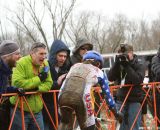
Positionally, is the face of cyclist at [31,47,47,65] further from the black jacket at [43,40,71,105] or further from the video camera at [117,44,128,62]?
the video camera at [117,44,128,62]

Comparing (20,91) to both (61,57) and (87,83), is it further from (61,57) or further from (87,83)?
(61,57)

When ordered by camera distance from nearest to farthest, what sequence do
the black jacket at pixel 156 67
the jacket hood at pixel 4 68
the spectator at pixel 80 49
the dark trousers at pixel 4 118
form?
the jacket hood at pixel 4 68
the dark trousers at pixel 4 118
the spectator at pixel 80 49
the black jacket at pixel 156 67

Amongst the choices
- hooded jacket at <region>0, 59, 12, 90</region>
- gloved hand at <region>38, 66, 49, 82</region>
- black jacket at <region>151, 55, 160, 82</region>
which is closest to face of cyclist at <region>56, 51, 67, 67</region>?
gloved hand at <region>38, 66, 49, 82</region>

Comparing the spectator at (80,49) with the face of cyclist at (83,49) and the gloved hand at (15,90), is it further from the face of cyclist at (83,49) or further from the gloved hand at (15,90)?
the gloved hand at (15,90)

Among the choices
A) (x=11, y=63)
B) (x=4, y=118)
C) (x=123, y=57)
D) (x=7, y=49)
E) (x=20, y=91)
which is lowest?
(x=4, y=118)

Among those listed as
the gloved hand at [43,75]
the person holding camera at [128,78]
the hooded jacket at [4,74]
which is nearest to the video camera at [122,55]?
the person holding camera at [128,78]

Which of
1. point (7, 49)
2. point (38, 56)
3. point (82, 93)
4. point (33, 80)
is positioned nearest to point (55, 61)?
point (38, 56)

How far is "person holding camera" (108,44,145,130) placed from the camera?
634 centimetres

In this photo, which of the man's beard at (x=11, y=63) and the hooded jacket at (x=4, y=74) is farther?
the man's beard at (x=11, y=63)

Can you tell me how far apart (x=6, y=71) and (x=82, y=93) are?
1108 mm

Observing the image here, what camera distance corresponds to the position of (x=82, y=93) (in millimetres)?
4777

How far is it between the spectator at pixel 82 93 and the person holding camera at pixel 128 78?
138cm

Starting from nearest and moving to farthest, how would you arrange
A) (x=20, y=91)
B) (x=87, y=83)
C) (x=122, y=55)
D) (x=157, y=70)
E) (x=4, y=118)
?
(x=87, y=83)
(x=20, y=91)
(x=4, y=118)
(x=122, y=55)
(x=157, y=70)

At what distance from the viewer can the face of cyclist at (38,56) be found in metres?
5.48
